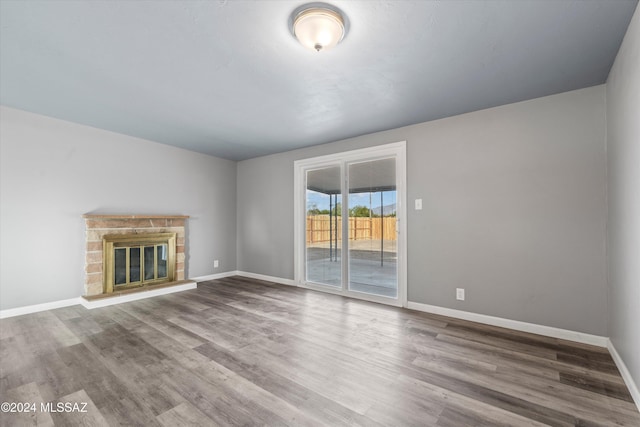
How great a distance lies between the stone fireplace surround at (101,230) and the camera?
384 centimetres

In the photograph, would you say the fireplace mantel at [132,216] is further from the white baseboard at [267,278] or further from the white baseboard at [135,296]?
the white baseboard at [267,278]

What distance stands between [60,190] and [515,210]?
5606 mm

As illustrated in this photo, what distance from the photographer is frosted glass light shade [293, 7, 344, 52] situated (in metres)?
1.71

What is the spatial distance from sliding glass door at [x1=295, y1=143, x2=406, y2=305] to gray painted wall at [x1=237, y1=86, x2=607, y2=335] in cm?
24

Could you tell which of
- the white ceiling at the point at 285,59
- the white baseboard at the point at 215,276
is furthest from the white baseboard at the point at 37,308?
the white ceiling at the point at 285,59

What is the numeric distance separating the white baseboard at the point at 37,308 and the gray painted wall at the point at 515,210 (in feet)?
15.0

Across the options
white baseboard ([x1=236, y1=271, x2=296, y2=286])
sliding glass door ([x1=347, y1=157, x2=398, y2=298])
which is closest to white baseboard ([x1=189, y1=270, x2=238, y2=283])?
white baseboard ([x1=236, y1=271, x2=296, y2=286])

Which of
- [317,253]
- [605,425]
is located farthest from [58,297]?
[605,425]

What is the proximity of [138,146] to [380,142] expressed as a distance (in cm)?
381

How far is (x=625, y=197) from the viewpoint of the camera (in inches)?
79.6

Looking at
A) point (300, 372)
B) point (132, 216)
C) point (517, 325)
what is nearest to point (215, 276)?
point (132, 216)

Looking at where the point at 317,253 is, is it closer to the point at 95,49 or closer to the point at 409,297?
the point at 409,297

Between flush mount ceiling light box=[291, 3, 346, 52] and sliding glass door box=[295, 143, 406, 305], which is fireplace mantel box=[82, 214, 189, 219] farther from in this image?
flush mount ceiling light box=[291, 3, 346, 52]

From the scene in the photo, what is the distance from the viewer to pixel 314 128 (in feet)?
12.8
